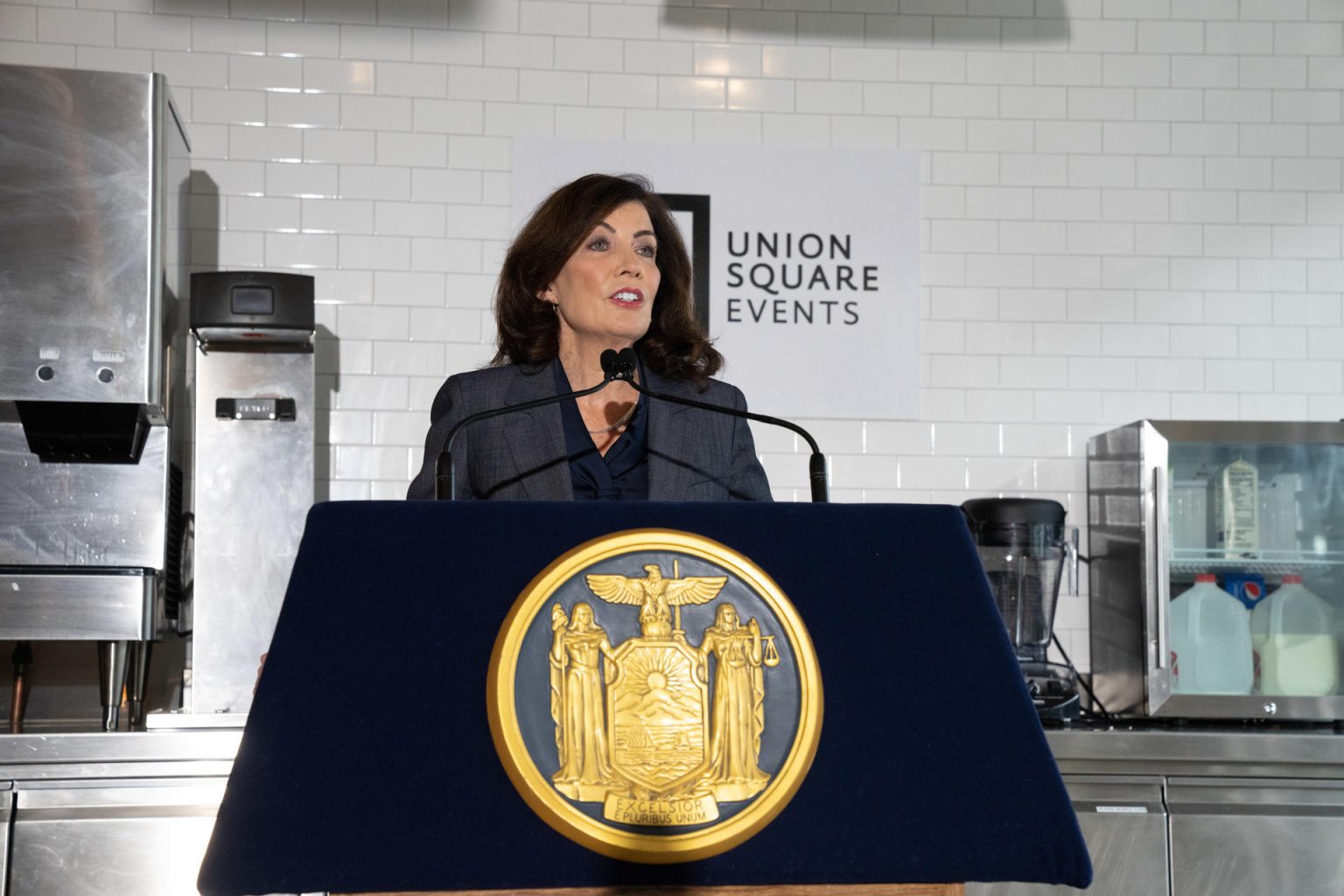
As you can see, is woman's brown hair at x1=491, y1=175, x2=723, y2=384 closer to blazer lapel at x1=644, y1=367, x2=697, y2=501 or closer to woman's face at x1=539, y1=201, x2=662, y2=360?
woman's face at x1=539, y1=201, x2=662, y2=360

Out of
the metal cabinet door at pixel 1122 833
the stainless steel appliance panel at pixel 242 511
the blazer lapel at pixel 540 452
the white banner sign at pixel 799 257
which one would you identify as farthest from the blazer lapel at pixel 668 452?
the white banner sign at pixel 799 257

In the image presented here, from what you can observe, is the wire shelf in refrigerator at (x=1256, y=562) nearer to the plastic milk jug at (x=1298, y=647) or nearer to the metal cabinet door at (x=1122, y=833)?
the plastic milk jug at (x=1298, y=647)

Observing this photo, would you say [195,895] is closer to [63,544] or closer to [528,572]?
[63,544]

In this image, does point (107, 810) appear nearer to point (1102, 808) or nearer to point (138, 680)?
point (138, 680)

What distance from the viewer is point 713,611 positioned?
1.11m

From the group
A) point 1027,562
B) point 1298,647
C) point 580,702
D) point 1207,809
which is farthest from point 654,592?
point 1298,647

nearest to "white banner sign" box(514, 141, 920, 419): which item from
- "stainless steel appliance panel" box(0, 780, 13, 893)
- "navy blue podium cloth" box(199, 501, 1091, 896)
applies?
"stainless steel appliance panel" box(0, 780, 13, 893)

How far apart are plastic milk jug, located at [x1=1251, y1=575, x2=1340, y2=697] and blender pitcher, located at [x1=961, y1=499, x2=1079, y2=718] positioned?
449 mm

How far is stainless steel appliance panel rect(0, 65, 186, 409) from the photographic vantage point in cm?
276

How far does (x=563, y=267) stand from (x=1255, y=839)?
76.0 inches

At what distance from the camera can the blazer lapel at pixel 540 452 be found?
190cm

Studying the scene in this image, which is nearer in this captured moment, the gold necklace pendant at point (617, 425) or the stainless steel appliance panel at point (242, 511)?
the gold necklace pendant at point (617, 425)

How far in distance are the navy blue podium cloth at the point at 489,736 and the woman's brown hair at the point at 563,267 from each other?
40.3 inches

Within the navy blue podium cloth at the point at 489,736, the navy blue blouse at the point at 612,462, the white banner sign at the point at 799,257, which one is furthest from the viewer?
the white banner sign at the point at 799,257
